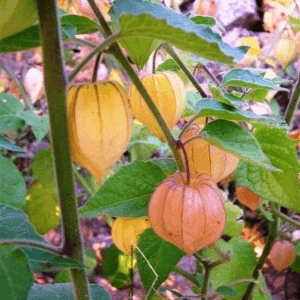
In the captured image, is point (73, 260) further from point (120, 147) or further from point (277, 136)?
point (277, 136)

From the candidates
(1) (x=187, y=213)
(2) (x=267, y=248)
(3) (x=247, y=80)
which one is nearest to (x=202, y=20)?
(3) (x=247, y=80)

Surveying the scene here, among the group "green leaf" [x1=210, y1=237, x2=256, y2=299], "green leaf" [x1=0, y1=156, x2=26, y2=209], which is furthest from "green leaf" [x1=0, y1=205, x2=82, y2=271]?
"green leaf" [x1=210, y1=237, x2=256, y2=299]

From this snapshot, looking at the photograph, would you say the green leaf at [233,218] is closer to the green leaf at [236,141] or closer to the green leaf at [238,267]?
the green leaf at [238,267]

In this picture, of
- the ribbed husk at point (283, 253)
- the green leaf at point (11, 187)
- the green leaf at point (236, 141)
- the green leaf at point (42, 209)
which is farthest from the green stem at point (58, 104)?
the green leaf at point (42, 209)

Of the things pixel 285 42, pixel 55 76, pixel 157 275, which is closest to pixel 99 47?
pixel 55 76

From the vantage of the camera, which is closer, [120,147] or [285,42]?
[120,147]
